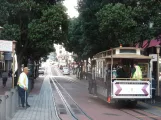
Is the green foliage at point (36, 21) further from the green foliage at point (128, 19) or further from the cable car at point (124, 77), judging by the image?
the cable car at point (124, 77)

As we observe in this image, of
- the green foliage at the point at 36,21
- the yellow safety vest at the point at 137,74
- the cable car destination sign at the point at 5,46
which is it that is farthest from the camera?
the green foliage at the point at 36,21

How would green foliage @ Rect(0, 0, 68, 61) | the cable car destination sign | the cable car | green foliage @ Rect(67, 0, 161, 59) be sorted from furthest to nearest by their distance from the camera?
green foliage @ Rect(0, 0, 68, 61), green foliage @ Rect(67, 0, 161, 59), the cable car, the cable car destination sign

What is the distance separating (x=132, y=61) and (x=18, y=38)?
12.8m

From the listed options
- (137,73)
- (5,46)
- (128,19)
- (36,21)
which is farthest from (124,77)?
(36,21)

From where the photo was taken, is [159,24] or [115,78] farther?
[159,24]

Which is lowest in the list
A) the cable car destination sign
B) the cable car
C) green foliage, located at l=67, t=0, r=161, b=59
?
the cable car

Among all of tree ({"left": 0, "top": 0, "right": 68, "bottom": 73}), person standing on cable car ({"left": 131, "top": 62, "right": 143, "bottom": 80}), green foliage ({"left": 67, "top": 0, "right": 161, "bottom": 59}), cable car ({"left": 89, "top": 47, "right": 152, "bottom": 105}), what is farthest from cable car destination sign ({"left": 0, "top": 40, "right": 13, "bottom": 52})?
tree ({"left": 0, "top": 0, "right": 68, "bottom": 73})

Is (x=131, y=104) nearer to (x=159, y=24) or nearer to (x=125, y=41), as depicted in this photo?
(x=159, y=24)

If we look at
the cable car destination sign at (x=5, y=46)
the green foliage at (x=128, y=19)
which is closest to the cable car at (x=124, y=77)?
the green foliage at (x=128, y=19)

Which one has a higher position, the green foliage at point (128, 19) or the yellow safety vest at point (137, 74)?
the green foliage at point (128, 19)

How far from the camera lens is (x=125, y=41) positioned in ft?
92.9

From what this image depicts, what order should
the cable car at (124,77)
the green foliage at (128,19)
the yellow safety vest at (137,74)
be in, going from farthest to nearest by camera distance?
1. the green foliage at (128,19)
2. the yellow safety vest at (137,74)
3. the cable car at (124,77)

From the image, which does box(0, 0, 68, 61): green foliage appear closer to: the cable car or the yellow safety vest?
the cable car

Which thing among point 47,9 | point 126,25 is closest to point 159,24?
point 126,25
